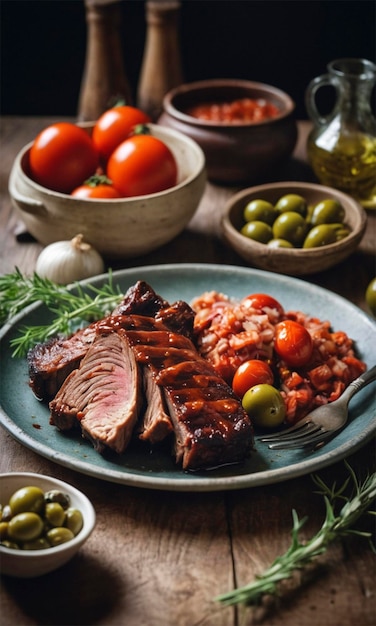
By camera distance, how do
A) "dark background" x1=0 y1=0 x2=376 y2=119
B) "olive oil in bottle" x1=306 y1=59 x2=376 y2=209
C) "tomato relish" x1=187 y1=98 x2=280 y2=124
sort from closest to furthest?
"olive oil in bottle" x1=306 y1=59 x2=376 y2=209 → "tomato relish" x1=187 y1=98 x2=280 y2=124 → "dark background" x1=0 y1=0 x2=376 y2=119

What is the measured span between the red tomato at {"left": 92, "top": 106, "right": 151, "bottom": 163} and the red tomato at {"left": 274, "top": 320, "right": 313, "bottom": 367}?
1.80 metres

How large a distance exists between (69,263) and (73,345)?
88 cm

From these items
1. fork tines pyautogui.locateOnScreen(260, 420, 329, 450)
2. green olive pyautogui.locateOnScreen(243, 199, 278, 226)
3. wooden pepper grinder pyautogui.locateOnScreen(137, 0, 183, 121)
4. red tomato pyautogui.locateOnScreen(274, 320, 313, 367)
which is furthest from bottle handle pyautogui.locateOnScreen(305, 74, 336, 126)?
fork tines pyautogui.locateOnScreen(260, 420, 329, 450)

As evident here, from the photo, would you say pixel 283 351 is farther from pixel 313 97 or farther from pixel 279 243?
pixel 313 97

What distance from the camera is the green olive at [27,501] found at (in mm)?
2068

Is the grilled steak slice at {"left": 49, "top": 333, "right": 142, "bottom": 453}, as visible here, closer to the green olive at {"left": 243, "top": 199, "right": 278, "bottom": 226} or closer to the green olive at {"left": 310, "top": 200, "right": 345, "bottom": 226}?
the green olive at {"left": 243, "top": 199, "right": 278, "bottom": 226}

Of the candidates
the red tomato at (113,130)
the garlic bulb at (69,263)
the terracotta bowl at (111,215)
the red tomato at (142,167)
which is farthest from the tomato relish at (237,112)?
the garlic bulb at (69,263)

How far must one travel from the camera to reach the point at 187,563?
218 centimetres

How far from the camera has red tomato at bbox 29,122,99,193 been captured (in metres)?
3.96

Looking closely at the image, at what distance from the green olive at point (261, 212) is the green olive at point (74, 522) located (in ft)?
7.15

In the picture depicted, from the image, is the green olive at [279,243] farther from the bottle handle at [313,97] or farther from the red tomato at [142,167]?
the bottle handle at [313,97]

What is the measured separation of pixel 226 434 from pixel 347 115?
258 cm

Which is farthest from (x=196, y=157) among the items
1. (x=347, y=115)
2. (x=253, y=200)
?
(x=347, y=115)

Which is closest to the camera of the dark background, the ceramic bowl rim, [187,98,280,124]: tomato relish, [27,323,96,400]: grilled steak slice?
[27,323,96,400]: grilled steak slice
